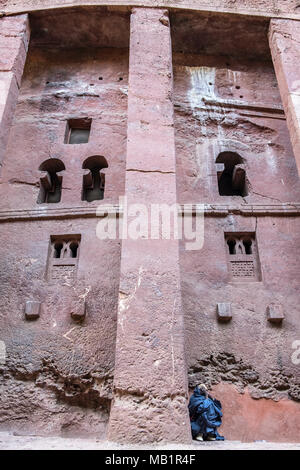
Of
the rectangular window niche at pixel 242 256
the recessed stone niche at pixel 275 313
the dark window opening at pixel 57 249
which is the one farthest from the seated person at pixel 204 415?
the dark window opening at pixel 57 249

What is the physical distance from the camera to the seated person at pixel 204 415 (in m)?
4.04

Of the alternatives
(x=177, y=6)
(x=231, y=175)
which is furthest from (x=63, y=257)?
(x=177, y=6)

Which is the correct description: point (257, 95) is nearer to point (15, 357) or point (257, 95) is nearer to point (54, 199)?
point (54, 199)

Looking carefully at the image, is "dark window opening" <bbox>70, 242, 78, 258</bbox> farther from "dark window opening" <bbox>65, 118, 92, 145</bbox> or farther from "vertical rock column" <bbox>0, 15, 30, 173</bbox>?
"dark window opening" <bbox>65, 118, 92, 145</bbox>

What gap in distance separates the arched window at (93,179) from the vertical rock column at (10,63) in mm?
1376

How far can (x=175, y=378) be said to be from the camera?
3574 millimetres

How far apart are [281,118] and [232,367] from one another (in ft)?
14.5

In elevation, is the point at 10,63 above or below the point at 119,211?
above

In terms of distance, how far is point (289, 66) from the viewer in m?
6.12

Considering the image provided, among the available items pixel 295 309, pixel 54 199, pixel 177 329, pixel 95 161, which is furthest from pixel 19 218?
pixel 295 309

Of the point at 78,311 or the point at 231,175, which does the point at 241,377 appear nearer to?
the point at 78,311

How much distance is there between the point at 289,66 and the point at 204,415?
493cm

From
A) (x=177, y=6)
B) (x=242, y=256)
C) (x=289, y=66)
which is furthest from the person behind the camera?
(x=177, y=6)

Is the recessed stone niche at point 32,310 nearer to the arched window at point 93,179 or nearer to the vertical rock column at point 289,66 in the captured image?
the arched window at point 93,179
